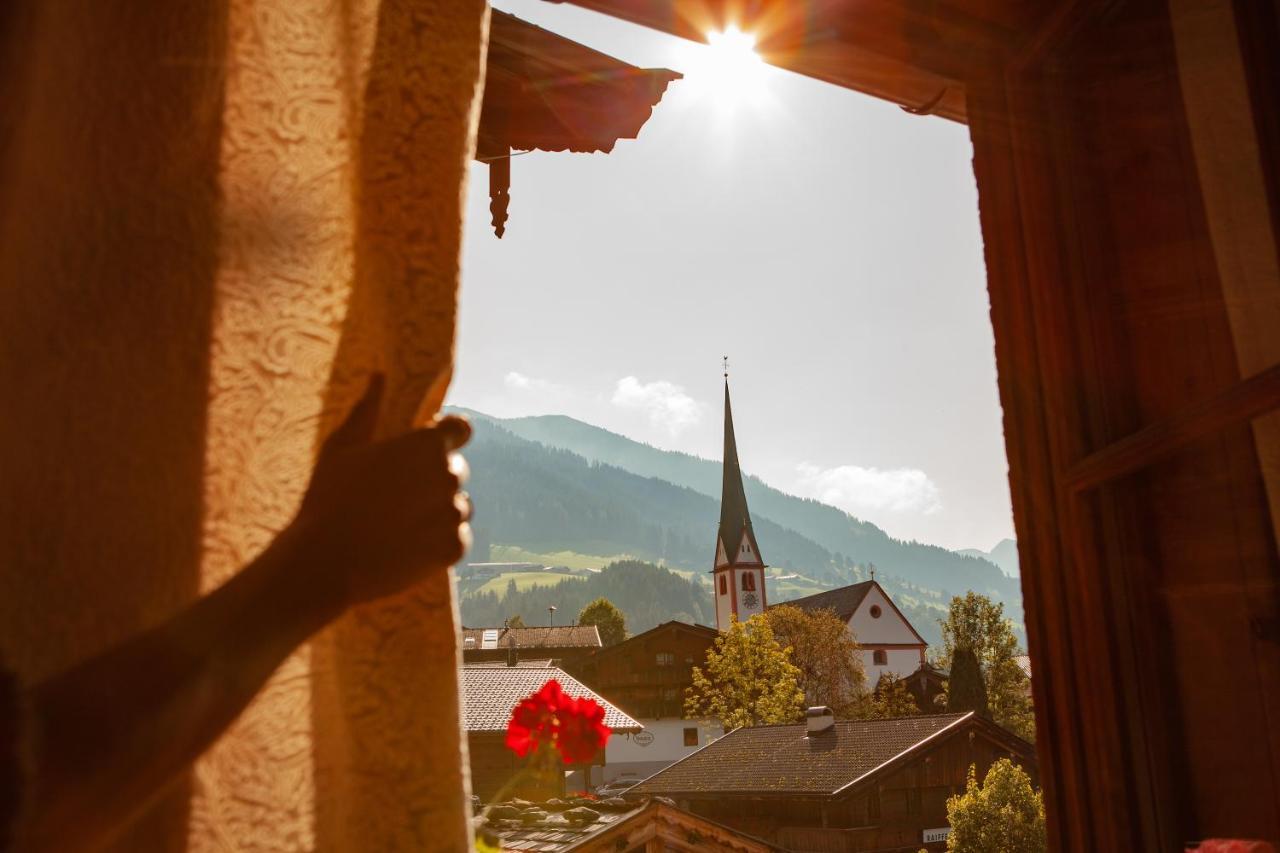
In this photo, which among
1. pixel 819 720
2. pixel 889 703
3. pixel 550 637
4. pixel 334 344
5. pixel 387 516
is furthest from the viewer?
pixel 550 637

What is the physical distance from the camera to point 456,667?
588mm

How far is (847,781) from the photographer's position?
17375 mm

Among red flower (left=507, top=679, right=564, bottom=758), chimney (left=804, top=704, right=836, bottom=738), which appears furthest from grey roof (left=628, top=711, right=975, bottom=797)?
red flower (left=507, top=679, right=564, bottom=758)

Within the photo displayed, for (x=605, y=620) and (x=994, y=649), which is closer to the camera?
(x=994, y=649)

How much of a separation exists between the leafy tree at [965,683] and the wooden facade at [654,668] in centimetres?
902

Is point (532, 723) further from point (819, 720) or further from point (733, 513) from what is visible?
point (733, 513)

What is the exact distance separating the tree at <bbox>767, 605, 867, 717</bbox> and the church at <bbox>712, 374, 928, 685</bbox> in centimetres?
696

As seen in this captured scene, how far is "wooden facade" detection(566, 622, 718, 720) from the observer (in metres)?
35.6

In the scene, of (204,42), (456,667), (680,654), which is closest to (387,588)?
(456,667)

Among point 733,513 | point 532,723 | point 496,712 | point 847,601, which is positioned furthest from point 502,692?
point 733,513

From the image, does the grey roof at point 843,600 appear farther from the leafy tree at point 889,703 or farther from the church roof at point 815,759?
the church roof at point 815,759

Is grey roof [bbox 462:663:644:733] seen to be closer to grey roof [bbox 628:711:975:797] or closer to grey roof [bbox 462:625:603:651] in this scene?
grey roof [bbox 628:711:975:797]

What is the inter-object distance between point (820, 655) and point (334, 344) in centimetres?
3435

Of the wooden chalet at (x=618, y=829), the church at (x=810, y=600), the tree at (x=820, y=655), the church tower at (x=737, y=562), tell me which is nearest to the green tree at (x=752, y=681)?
the tree at (x=820, y=655)
